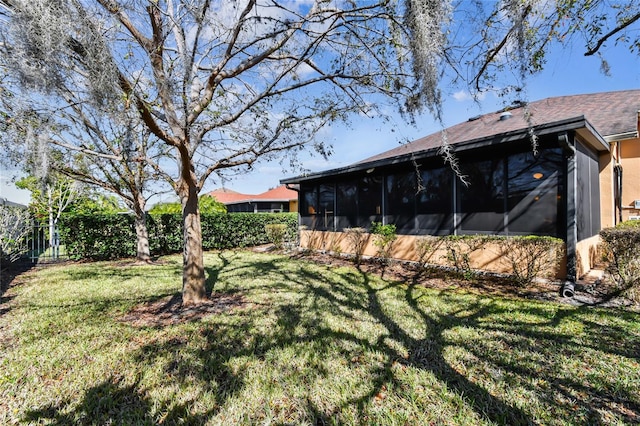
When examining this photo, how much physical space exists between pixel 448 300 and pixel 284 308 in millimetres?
2913

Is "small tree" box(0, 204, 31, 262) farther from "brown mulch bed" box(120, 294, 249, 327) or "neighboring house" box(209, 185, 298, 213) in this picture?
"neighboring house" box(209, 185, 298, 213)

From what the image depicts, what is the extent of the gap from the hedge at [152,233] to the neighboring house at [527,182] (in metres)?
5.30

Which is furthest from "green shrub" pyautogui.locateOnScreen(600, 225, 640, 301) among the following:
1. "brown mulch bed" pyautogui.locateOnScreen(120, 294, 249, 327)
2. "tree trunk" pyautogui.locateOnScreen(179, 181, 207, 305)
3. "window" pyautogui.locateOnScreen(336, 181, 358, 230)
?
"tree trunk" pyautogui.locateOnScreen(179, 181, 207, 305)

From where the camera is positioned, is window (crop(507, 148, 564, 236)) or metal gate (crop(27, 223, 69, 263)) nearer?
window (crop(507, 148, 564, 236))

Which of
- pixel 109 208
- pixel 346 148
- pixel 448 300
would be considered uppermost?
pixel 346 148

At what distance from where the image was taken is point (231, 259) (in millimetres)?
9750

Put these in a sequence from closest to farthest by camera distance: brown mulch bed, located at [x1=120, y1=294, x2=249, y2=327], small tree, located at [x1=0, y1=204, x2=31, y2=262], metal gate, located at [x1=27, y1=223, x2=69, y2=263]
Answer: brown mulch bed, located at [x1=120, y1=294, x2=249, y2=327]
small tree, located at [x1=0, y1=204, x2=31, y2=262]
metal gate, located at [x1=27, y1=223, x2=69, y2=263]

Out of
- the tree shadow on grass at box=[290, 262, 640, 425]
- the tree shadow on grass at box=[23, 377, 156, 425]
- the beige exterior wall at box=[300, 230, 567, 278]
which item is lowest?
the tree shadow on grass at box=[290, 262, 640, 425]

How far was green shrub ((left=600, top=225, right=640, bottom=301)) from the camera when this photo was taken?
4.61 meters

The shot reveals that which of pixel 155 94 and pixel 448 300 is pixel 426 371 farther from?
pixel 155 94

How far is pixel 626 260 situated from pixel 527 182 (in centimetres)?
212

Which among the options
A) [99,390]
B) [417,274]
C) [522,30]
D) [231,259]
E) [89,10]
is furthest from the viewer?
[231,259]

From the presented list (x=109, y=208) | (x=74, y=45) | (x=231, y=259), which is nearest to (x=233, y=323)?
(x=74, y=45)

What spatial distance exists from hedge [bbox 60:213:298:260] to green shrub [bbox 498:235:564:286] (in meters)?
10.7
